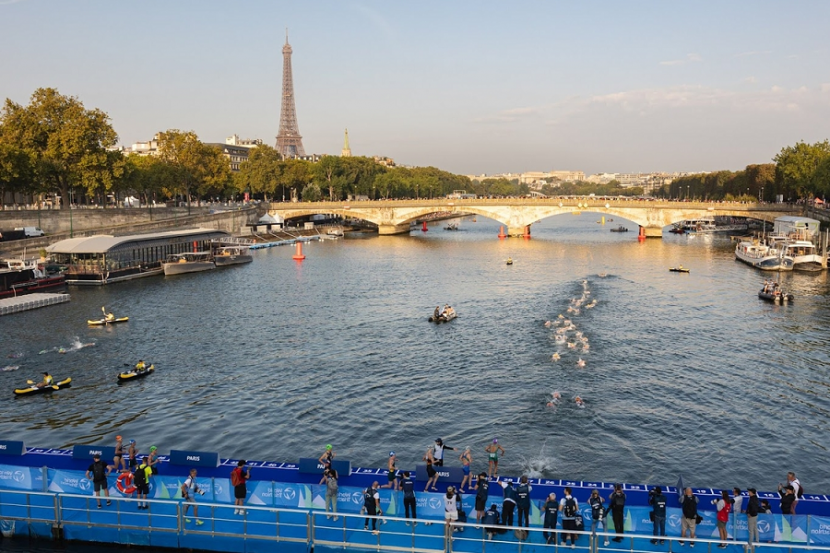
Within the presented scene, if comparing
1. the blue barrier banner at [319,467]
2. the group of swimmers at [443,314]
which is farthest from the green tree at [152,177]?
the blue barrier banner at [319,467]

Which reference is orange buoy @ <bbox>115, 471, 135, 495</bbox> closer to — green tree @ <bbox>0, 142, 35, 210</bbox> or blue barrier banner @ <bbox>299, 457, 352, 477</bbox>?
blue barrier banner @ <bbox>299, 457, 352, 477</bbox>

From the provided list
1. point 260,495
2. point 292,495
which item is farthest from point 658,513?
point 260,495

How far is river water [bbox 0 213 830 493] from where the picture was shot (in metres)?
36.8

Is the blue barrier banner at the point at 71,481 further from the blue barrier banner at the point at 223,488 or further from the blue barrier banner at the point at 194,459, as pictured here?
the blue barrier banner at the point at 223,488

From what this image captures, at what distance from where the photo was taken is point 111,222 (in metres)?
130

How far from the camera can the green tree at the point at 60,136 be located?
4555 inches

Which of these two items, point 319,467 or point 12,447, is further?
point 12,447

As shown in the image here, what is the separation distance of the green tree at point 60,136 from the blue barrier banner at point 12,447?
98.4m

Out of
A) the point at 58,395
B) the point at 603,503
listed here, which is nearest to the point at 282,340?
the point at 58,395

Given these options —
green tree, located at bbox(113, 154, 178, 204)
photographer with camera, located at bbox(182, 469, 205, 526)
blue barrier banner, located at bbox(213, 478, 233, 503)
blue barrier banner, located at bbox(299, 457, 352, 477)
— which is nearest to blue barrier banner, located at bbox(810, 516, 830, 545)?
blue barrier banner, located at bbox(299, 457, 352, 477)

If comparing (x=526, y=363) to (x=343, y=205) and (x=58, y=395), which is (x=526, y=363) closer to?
(x=58, y=395)

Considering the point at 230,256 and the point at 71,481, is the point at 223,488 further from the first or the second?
the point at 230,256

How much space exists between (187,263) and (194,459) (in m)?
83.9

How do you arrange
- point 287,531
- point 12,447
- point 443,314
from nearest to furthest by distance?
point 287,531
point 12,447
point 443,314
